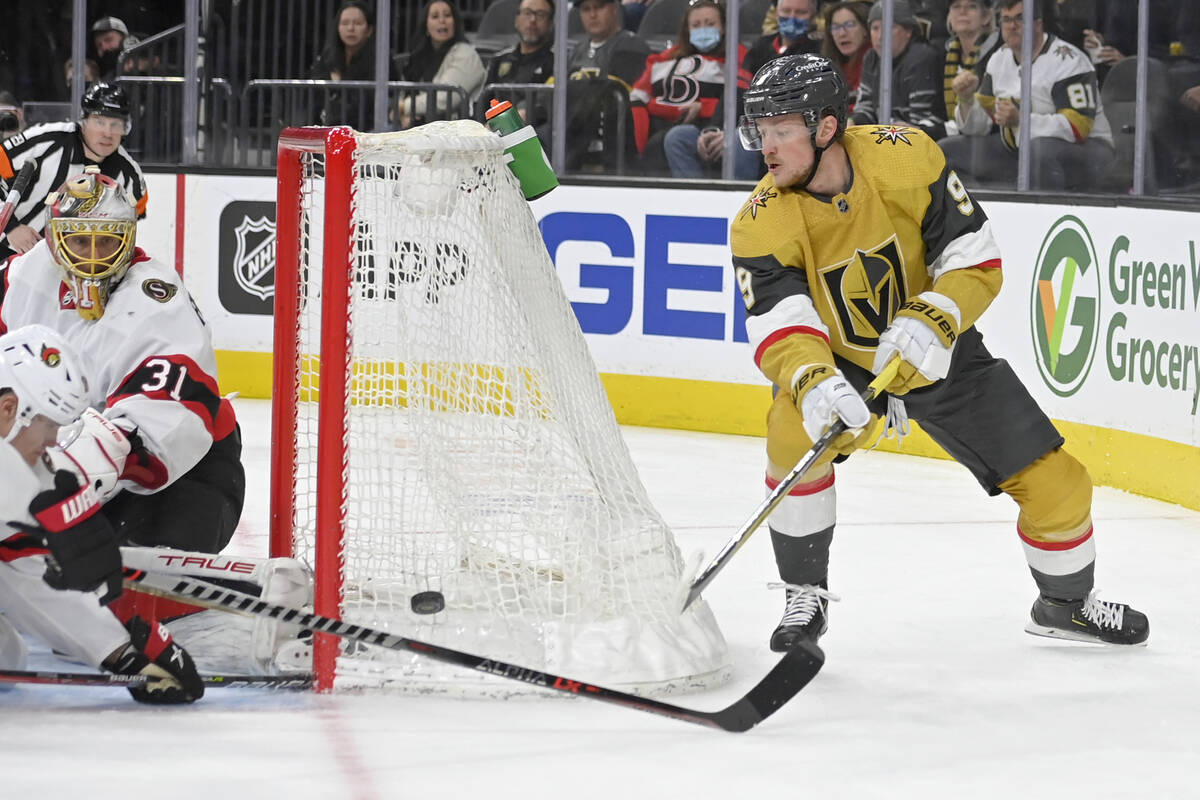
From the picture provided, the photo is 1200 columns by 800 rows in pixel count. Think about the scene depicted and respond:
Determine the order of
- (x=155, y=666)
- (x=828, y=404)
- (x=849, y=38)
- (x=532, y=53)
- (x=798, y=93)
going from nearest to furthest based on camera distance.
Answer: (x=155, y=666) → (x=828, y=404) → (x=798, y=93) → (x=849, y=38) → (x=532, y=53)

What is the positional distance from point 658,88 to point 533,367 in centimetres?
328

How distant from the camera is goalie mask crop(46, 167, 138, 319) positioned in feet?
9.29

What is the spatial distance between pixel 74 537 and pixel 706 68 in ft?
12.7

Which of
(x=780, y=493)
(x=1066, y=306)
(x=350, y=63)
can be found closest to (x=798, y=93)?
(x=780, y=493)

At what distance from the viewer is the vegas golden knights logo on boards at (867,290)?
291 centimetres

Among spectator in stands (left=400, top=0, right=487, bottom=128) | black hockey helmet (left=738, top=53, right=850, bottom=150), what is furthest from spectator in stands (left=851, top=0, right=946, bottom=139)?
black hockey helmet (left=738, top=53, right=850, bottom=150)

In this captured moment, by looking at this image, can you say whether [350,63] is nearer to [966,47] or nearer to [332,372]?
[966,47]

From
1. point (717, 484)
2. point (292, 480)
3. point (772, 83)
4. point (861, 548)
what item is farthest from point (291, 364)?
point (717, 484)

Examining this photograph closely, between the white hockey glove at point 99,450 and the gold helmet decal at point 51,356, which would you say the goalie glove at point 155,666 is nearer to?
the white hockey glove at point 99,450

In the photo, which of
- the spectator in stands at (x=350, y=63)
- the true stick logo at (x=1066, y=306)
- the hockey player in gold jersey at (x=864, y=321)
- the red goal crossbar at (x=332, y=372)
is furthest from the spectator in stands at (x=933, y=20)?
the red goal crossbar at (x=332, y=372)

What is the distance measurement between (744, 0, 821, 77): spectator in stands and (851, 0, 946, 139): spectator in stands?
0.83ft

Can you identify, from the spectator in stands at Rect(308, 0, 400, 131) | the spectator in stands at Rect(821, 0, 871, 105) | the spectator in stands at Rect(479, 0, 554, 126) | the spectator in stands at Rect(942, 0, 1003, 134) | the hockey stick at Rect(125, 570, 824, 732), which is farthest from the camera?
the spectator in stands at Rect(308, 0, 400, 131)

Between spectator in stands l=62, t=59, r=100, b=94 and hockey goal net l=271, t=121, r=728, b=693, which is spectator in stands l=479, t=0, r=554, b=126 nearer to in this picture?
spectator in stands l=62, t=59, r=100, b=94

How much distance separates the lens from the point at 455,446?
291 centimetres
